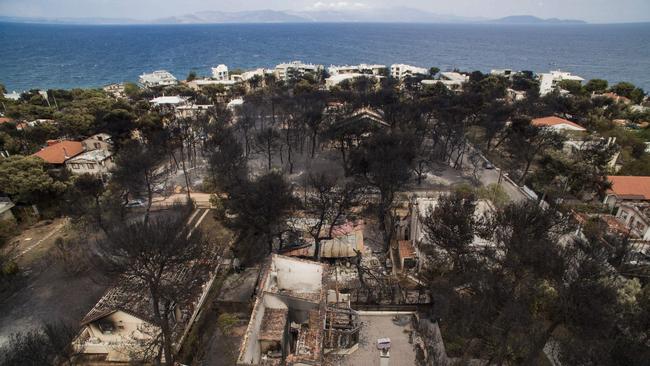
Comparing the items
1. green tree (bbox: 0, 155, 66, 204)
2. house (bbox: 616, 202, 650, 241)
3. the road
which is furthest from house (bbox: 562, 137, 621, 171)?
green tree (bbox: 0, 155, 66, 204)

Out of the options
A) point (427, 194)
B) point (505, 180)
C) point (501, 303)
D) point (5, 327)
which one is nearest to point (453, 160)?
point (505, 180)

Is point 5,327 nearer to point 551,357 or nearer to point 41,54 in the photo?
point 551,357

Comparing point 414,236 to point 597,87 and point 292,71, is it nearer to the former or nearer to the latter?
point 597,87

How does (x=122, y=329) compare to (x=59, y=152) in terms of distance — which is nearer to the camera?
(x=122, y=329)

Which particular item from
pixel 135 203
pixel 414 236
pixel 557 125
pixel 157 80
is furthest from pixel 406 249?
pixel 157 80

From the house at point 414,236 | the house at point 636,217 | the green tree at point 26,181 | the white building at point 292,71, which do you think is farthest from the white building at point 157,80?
the house at point 636,217

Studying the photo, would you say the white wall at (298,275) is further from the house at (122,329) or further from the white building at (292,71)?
the white building at (292,71)
